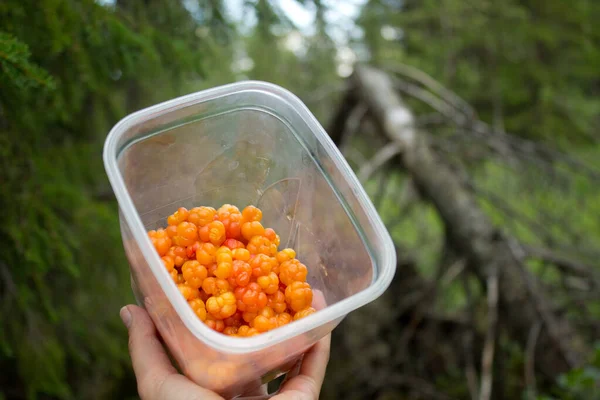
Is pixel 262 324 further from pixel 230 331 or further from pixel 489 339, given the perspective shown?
pixel 489 339

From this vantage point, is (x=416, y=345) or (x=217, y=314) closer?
(x=217, y=314)

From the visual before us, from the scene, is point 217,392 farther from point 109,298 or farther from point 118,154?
Result: point 109,298

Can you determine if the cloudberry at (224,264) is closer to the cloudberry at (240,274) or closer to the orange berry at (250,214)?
the cloudberry at (240,274)

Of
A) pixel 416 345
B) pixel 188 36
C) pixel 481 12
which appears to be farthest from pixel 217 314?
pixel 481 12

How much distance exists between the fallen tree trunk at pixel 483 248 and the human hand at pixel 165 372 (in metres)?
1.43

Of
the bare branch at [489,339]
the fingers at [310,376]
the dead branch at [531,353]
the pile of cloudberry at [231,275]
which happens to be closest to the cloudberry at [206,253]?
the pile of cloudberry at [231,275]

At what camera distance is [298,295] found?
1292 millimetres

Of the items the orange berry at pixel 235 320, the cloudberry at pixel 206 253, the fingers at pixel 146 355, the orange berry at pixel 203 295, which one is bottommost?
the orange berry at pixel 235 320

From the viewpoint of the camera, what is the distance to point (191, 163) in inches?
61.1

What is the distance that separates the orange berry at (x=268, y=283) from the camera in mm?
1314

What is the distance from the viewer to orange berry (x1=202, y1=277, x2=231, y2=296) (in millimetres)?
1305

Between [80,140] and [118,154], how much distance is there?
1396mm

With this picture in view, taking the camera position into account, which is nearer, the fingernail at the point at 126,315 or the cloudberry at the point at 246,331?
the cloudberry at the point at 246,331

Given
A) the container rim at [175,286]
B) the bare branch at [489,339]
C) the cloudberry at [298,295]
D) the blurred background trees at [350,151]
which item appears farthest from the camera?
the bare branch at [489,339]
